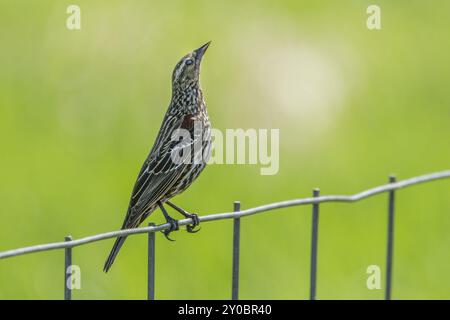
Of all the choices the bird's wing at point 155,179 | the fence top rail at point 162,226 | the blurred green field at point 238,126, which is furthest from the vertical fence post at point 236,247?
the blurred green field at point 238,126

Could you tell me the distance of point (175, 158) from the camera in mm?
8727

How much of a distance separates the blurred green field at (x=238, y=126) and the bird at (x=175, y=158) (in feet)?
8.16

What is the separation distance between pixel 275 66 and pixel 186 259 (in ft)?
13.5

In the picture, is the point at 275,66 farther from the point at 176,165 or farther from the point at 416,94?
the point at 176,165

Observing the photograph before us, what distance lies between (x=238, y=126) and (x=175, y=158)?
17.8 feet

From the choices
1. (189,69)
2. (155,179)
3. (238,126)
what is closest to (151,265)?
(155,179)

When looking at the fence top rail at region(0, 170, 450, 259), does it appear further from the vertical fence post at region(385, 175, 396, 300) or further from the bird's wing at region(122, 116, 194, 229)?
the bird's wing at region(122, 116, 194, 229)

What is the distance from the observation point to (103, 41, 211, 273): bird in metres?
8.52

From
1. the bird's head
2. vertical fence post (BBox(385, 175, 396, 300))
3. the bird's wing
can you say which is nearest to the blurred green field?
the bird's head

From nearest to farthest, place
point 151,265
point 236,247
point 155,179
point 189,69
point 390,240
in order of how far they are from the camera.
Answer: point 151,265 → point 236,247 → point 390,240 → point 155,179 → point 189,69

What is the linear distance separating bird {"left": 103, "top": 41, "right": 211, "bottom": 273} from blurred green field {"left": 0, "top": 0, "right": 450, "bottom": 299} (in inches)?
97.9

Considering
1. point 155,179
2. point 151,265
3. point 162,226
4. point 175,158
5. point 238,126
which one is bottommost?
point 151,265

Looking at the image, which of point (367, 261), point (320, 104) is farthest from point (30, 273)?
point (320, 104)

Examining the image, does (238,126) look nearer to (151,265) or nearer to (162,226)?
(162,226)
